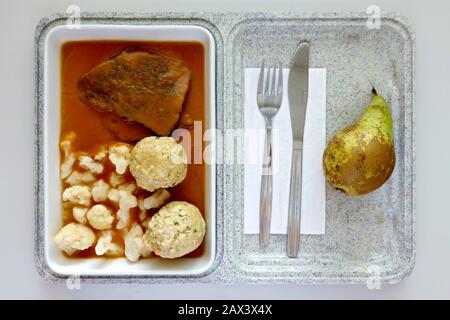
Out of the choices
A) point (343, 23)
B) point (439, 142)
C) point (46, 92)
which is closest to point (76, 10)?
point (46, 92)

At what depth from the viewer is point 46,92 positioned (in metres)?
0.95

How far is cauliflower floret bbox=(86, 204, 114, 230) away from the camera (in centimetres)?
95

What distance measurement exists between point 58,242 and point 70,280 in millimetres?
91

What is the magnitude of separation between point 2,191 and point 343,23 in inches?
31.9

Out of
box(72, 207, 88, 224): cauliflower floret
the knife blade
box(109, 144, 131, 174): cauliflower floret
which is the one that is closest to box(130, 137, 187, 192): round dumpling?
box(109, 144, 131, 174): cauliflower floret

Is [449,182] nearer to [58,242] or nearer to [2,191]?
[58,242]

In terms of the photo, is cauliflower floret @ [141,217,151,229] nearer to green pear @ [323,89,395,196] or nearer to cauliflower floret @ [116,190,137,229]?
cauliflower floret @ [116,190,137,229]

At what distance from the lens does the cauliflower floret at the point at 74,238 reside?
94 cm

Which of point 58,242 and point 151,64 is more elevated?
point 151,64
